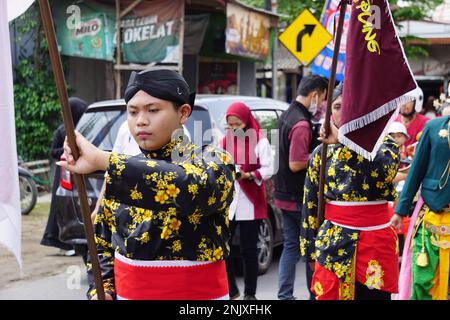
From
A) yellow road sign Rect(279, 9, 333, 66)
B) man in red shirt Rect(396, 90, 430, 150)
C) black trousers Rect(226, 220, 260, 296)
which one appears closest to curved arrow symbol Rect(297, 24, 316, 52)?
yellow road sign Rect(279, 9, 333, 66)

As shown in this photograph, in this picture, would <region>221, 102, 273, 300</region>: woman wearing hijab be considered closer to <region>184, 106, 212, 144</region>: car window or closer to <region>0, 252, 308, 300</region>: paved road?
<region>184, 106, 212, 144</region>: car window

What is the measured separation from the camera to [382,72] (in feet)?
12.3

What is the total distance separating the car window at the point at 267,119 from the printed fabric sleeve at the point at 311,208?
2.74m

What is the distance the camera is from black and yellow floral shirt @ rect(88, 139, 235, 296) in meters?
2.38

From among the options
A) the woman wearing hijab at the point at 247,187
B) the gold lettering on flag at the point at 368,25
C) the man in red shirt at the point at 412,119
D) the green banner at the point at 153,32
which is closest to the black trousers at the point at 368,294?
the gold lettering on flag at the point at 368,25

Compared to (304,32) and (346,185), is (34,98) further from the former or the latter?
(346,185)

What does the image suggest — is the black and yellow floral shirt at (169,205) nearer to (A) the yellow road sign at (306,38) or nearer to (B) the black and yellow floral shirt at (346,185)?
(B) the black and yellow floral shirt at (346,185)

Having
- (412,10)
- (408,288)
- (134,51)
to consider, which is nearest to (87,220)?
(408,288)

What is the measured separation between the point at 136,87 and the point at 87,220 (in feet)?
1.81

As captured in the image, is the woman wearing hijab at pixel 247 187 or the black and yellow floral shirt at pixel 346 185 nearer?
the black and yellow floral shirt at pixel 346 185

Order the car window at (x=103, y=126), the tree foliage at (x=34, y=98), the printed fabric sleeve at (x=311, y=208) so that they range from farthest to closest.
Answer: the tree foliage at (x=34, y=98)
the car window at (x=103, y=126)
the printed fabric sleeve at (x=311, y=208)

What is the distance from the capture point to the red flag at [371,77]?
12.2 feet

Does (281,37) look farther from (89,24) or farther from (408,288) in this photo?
(408,288)

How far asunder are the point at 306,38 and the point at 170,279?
24.3ft
